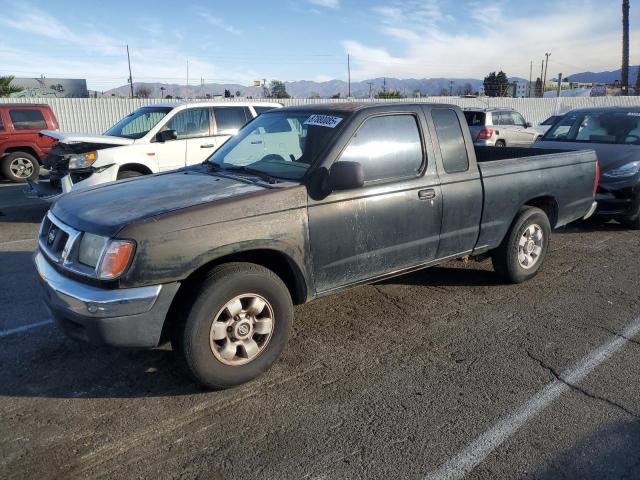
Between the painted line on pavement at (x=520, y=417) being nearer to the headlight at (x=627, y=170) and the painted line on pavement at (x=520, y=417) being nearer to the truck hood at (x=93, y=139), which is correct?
the headlight at (x=627, y=170)

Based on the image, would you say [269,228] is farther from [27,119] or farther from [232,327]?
[27,119]

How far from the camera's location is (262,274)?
3.22 meters

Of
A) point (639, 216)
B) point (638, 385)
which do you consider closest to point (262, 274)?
point (638, 385)

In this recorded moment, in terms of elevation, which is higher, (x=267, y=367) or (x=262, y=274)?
(x=262, y=274)

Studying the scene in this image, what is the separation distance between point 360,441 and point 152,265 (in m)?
1.53

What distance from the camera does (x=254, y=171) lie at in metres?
3.94

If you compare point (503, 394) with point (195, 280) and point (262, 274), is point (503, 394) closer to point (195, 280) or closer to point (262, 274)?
point (262, 274)

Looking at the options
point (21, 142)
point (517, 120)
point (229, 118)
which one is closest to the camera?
point (229, 118)

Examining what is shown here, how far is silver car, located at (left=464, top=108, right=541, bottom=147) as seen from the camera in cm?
1606

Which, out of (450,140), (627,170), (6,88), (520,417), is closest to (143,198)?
(450,140)

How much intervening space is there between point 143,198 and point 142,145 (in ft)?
17.2

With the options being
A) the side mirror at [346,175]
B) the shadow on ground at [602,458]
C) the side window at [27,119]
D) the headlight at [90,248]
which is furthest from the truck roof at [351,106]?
the side window at [27,119]

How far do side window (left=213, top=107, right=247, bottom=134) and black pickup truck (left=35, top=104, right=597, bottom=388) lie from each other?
4.71 meters

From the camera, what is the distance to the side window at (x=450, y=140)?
4273 mm
